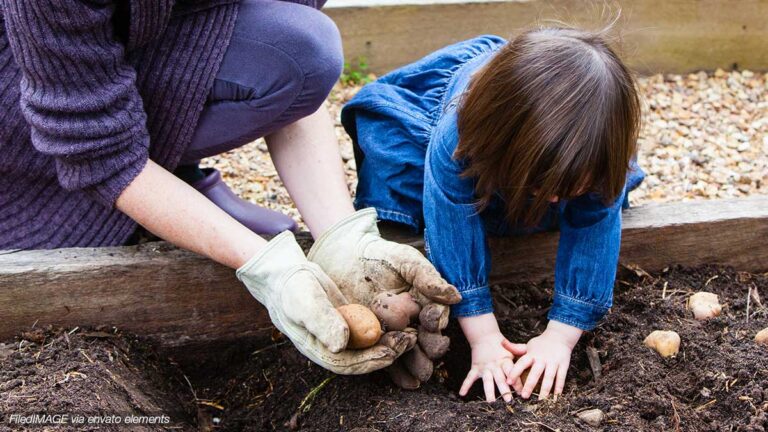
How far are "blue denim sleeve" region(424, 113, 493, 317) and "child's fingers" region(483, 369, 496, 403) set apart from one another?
14cm

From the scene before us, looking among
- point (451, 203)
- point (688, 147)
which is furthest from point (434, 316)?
point (688, 147)

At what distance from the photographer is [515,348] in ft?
5.91

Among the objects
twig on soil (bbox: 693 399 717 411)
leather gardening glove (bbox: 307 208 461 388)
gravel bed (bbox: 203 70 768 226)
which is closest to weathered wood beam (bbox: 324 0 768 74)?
gravel bed (bbox: 203 70 768 226)

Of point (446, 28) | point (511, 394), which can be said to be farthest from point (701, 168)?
point (511, 394)

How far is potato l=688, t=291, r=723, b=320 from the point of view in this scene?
1924 mm

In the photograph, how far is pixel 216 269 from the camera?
76.0 inches

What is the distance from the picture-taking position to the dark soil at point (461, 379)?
1.62 meters

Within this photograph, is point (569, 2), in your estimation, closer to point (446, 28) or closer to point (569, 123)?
point (446, 28)

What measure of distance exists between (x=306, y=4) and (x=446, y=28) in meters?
1.24

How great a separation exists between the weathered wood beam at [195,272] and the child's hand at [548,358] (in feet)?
0.97

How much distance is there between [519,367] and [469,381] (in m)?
0.11

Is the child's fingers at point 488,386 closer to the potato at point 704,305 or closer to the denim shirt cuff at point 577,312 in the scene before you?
the denim shirt cuff at point 577,312

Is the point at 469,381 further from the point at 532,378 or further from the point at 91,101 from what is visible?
the point at 91,101

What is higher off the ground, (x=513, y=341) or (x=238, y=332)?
(x=513, y=341)
